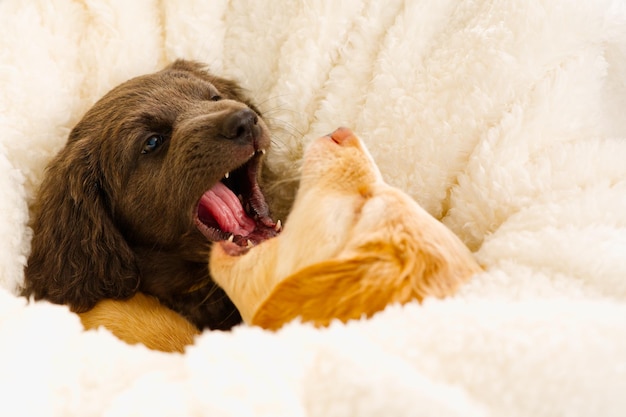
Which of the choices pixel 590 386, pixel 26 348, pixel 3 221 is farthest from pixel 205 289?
pixel 590 386

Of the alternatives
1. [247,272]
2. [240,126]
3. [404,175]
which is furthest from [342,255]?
[404,175]

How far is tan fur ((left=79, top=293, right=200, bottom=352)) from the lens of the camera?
1536 millimetres

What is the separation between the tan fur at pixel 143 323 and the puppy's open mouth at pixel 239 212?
0.88 feet

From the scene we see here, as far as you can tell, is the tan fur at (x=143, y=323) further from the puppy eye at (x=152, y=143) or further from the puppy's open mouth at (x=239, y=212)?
the puppy eye at (x=152, y=143)

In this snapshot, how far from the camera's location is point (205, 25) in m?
2.05

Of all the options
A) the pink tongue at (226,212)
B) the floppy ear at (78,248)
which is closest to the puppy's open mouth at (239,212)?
the pink tongue at (226,212)

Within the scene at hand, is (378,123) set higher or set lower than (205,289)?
higher

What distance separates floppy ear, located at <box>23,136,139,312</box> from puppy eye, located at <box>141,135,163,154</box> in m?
0.15

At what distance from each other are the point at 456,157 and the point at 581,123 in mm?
321

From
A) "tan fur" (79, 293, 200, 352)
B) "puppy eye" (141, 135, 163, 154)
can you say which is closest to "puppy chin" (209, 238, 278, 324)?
"tan fur" (79, 293, 200, 352)

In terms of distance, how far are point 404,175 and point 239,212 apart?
488 mm

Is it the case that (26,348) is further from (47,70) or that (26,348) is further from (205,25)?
(205,25)

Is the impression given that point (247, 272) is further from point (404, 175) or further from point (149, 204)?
point (404, 175)

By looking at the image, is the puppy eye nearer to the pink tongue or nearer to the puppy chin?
the pink tongue
